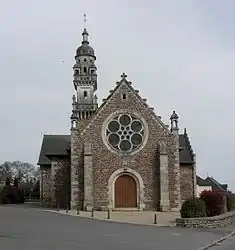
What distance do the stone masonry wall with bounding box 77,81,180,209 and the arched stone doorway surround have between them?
0.27m

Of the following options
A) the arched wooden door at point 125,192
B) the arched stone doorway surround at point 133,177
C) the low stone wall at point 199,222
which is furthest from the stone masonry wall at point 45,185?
the low stone wall at point 199,222

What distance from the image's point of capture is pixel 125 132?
4291cm

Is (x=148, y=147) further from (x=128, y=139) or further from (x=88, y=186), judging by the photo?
(x=88, y=186)

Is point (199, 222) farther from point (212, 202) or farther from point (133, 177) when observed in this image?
point (133, 177)

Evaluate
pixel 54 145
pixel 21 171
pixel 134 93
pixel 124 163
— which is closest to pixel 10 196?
pixel 54 145

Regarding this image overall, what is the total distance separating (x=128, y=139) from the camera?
42.7 meters

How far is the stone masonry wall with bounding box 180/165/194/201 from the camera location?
4540 cm

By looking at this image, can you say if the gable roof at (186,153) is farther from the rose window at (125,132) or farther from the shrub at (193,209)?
the shrub at (193,209)

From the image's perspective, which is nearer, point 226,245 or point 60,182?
point 226,245

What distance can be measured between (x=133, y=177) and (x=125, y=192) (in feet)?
4.73

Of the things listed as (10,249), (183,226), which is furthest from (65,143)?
(10,249)

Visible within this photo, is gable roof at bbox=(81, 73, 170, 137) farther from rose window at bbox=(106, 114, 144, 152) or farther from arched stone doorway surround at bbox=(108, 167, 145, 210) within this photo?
Result: arched stone doorway surround at bbox=(108, 167, 145, 210)

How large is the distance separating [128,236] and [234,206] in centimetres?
3195

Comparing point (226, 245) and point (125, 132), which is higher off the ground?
point (125, 132)
